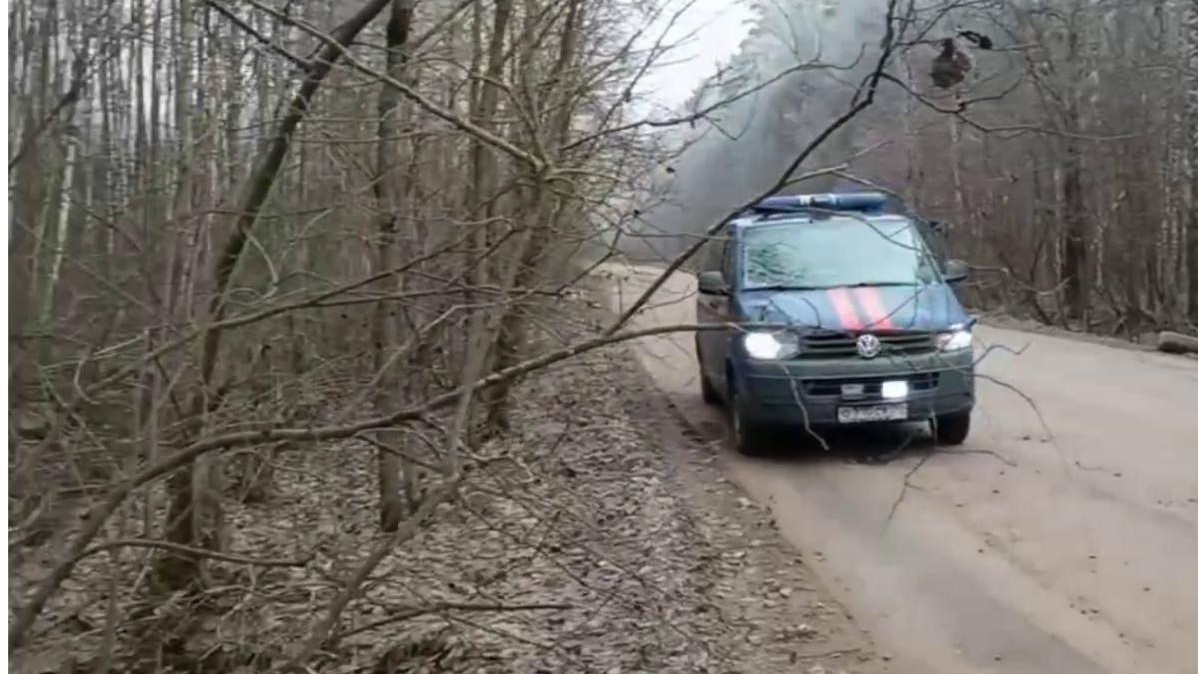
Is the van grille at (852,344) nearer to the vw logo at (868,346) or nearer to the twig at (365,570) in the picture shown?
the vw logo at (868,346)

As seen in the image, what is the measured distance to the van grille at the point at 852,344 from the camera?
9.62 metres

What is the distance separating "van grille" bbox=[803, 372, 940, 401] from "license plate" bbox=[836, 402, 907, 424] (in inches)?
3.3

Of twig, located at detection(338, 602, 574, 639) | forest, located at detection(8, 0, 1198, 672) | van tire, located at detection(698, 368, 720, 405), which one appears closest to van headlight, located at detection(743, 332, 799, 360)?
forest, located at detection(8, 0, 1198, 672)

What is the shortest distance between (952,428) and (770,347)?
164 cm

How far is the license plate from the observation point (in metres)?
10.3

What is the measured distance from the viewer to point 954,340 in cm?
1015

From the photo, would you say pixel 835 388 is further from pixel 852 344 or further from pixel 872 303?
pixel 872 303

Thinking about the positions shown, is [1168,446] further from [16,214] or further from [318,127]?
[16,214]

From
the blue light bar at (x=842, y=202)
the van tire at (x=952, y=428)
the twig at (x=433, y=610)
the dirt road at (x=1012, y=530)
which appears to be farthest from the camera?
the van tire at (x=952, y=428)

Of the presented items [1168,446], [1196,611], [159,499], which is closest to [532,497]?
[159,499]

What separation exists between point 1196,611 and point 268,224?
470cm

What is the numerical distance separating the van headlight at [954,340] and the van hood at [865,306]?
0.07 m

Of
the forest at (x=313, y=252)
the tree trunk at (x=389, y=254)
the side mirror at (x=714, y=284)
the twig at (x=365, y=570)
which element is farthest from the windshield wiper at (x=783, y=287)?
the twig at (x=365, y=570)

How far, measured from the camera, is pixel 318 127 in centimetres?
615
